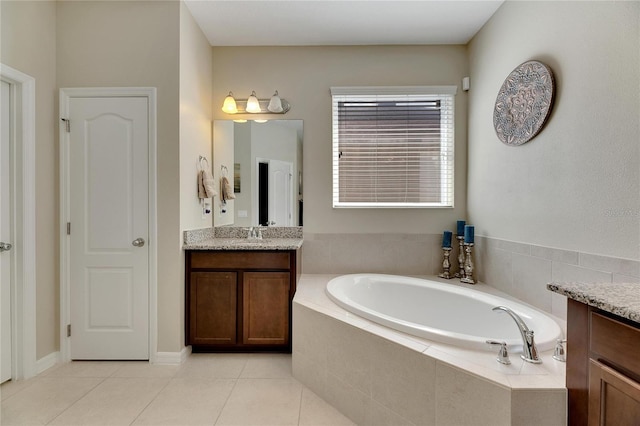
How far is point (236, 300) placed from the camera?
2223 millimetres

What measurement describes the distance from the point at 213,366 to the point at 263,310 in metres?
0.52

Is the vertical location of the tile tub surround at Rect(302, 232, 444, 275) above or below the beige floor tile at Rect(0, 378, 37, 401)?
above

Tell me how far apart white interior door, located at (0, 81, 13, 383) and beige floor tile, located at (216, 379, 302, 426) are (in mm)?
→ 1505

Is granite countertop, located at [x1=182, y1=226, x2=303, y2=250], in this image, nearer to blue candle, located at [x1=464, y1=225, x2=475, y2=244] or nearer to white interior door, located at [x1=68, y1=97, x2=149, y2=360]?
white interior door, located at [x1=68, y1=97, x2=149, y2=360]

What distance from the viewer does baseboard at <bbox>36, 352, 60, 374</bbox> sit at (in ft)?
6.54

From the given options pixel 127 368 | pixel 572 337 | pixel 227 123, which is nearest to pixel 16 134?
pixel 227 123

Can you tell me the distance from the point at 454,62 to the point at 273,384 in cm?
307

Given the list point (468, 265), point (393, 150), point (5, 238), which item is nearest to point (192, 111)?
point (5, 238)

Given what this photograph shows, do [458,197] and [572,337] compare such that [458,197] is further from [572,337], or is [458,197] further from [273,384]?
[273,384]

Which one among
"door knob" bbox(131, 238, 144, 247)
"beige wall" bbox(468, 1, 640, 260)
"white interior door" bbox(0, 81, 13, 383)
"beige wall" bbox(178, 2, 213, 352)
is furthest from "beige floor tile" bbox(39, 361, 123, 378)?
"beige wall" bbox(468, 1, 640, 260)

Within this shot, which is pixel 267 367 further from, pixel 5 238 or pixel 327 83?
pixel 327 83

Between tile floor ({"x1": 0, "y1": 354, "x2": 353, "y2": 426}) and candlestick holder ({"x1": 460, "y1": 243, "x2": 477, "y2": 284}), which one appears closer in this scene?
tile floor ({"x1": 0, "y1": 354, "x2": 353, "y2": 426})

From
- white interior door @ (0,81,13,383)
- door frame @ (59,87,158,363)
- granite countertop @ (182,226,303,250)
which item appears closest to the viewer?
white interior door @ (0,81,13,383)

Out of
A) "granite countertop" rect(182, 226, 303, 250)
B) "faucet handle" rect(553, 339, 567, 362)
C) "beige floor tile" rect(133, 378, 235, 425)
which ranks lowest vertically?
"beige floor tile" rect(133, 378, 235, 425)
